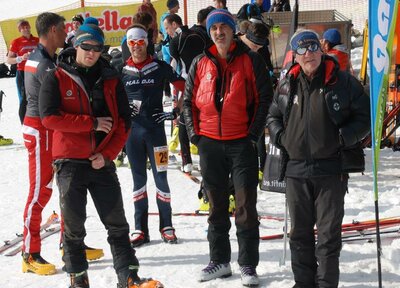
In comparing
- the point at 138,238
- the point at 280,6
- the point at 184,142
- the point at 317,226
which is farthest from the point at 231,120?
the point at 280,6

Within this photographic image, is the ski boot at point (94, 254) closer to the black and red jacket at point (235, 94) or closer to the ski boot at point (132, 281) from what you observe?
the ski boot at point (132, 281)

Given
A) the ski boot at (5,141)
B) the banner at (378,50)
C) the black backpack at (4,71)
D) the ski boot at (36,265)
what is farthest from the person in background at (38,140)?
the black backpack at (4,71)

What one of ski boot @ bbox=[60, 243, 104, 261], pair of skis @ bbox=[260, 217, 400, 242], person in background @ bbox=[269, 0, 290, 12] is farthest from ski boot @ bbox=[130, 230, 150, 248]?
person in background @ bbox=[269, 0, 290, 12]

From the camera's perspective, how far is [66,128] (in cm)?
451

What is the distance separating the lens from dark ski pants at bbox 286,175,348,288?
4.27 m

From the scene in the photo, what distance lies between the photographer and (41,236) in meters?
6.43

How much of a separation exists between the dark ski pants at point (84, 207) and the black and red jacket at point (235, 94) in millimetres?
913

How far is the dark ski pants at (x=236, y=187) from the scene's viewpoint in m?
4.92

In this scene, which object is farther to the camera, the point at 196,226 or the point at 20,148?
the point at 20,148

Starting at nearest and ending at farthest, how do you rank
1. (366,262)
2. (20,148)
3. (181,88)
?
(366,262), (181,88), (20,148)

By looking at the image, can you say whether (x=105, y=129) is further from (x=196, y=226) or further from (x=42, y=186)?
(x=196, y=226)

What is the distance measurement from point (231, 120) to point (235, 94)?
207mm

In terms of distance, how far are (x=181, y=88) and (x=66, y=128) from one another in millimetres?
1924

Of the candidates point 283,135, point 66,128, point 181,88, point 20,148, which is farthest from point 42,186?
point 20,148
